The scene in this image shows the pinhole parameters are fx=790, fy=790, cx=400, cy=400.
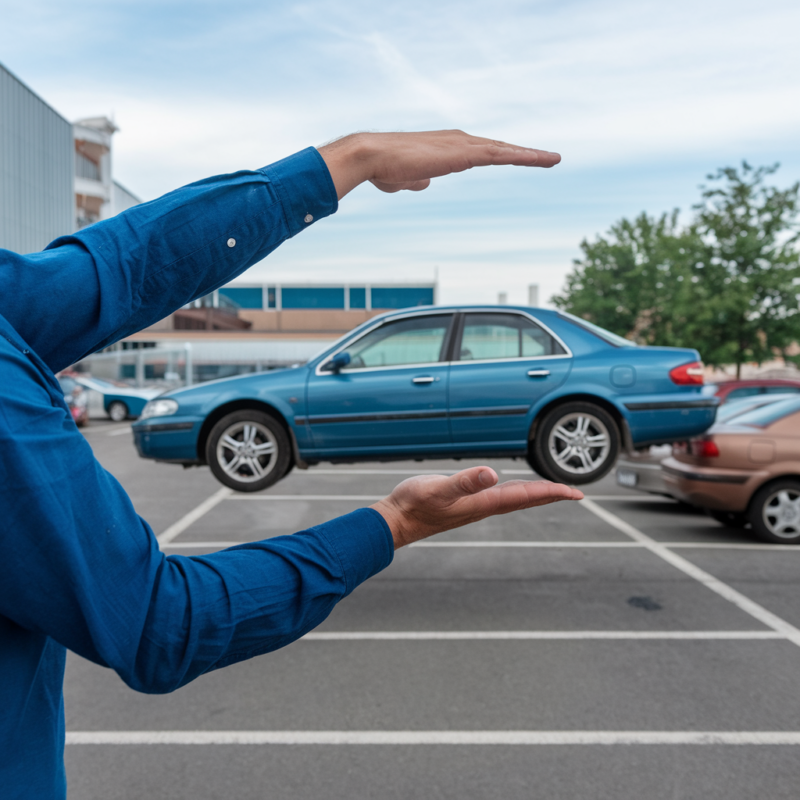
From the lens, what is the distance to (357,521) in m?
0.70

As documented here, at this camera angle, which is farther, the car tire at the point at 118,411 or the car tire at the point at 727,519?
the car tire at the point at 118,411

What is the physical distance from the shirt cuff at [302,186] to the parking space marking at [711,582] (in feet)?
14.0

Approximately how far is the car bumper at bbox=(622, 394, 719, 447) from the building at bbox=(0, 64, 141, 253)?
20.0m

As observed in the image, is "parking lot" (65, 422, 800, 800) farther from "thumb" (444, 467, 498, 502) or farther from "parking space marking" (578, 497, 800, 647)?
"thumb" (444, 467, 498, 502)

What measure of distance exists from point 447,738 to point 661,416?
114 inches

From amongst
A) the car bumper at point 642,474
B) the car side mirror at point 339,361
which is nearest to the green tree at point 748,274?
the car bumper at point 642,474

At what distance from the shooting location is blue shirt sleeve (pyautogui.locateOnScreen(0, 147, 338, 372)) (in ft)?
2.30

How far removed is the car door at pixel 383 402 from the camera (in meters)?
5.42

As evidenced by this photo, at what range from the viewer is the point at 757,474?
8305 mm

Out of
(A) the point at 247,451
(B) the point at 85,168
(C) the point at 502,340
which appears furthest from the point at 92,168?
(C) the point at 502,340

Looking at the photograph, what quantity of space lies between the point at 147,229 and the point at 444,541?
822 cm

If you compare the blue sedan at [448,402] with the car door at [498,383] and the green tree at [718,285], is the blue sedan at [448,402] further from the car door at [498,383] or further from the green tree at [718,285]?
the green tree at [718,285]

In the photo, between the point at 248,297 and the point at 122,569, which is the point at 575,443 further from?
the point at 248,297

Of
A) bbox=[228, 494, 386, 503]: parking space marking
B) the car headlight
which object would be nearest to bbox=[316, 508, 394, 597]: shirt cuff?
the car headlight
